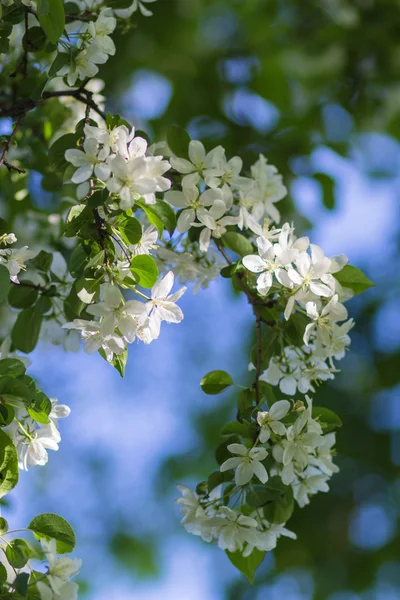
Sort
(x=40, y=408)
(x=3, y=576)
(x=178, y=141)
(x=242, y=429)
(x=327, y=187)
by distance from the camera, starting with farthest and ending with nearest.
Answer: (x=327, y=187)
(x=178, y=141)
(x=242, y=429)
(x=40, y=408)
(x=3, y=576)

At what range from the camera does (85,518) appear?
564 cm

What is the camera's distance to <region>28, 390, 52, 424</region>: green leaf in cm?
105

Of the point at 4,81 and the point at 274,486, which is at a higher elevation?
the point at 4,81

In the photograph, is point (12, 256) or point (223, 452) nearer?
point (12, 256)

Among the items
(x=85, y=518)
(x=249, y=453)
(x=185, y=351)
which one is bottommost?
(x=85, y=518)

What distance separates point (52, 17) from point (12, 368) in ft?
1.75

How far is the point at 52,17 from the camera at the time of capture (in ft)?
3.58

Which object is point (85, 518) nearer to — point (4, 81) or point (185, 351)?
point (185, 351)

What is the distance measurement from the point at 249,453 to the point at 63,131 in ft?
3.18

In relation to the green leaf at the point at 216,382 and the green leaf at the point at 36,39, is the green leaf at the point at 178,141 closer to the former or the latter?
the green leaf at the point at 36,39

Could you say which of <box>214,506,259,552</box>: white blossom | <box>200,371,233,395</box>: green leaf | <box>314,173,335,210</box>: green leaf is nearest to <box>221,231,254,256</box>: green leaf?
<box>200,371,233,395</box>: green leaf

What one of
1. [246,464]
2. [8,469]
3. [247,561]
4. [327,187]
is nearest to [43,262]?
[8,469]

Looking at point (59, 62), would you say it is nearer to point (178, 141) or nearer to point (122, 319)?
point (178, 141)

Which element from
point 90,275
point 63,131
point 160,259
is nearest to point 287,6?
point 63,131
